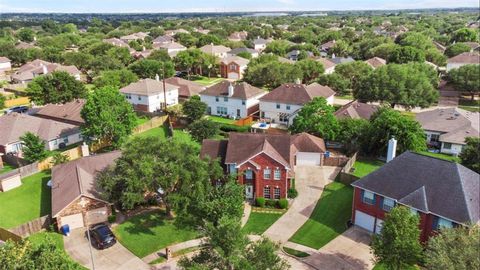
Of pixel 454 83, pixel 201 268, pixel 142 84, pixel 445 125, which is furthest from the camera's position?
pixel 454 83

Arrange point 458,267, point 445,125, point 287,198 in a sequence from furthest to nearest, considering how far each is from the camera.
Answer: point 445,125 < point 287,198 < point 458,267

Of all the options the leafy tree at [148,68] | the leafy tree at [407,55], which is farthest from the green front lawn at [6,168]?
the leafy tree at [407,55]

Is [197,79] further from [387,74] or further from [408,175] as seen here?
[408,175]

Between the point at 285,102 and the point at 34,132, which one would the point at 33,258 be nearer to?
the point at 34,132

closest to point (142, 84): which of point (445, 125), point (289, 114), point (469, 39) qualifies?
point (289, 114)

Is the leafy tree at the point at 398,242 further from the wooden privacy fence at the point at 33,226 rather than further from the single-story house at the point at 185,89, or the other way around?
the single-story house at the point at 185,89

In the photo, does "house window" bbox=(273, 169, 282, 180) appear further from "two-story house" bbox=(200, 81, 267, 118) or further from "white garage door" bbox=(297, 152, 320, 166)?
"two-story house" bbox=(200, 81, 267, 118)

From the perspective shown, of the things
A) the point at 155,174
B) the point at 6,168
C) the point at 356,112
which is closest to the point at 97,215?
the point at 155,174
